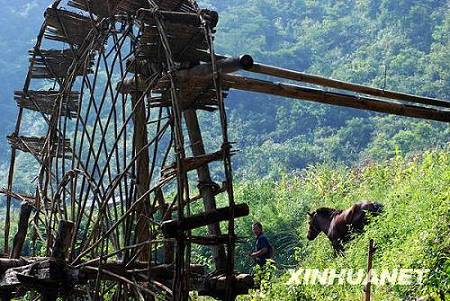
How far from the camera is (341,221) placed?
12.5 m

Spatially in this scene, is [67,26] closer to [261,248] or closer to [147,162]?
[147,162]

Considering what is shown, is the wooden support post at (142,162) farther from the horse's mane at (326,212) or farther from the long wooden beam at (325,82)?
the horse's mane at (326,212)

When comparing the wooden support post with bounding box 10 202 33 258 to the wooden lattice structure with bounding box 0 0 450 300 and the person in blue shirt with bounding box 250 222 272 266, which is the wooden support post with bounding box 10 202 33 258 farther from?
the person in blue shirt with bounding box 250 222 272 266

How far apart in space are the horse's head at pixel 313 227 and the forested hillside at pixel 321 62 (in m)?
15.6

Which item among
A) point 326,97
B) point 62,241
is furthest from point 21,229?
point 326,97

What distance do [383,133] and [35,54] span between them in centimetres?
2646

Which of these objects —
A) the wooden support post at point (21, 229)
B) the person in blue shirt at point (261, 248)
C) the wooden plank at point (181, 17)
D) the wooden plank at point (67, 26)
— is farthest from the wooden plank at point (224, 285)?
the person in blue shirt at point (261, 248)

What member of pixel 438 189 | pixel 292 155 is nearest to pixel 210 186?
pixel 438 189

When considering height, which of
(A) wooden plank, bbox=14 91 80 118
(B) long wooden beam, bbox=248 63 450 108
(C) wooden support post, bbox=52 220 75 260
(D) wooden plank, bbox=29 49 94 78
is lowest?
(C) wooden support post, bbox=52 220 75 260

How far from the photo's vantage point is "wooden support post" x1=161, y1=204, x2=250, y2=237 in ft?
15.6

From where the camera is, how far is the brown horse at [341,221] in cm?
1207

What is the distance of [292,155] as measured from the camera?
3341cm

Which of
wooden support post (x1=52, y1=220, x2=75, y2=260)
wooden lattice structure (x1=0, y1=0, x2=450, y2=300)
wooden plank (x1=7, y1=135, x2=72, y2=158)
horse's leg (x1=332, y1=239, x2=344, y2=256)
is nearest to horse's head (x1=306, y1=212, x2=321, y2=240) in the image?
horse's leg (x1=332, y1=239, x2=344, y2=256)

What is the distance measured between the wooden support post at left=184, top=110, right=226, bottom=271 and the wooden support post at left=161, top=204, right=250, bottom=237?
2.51 feet
